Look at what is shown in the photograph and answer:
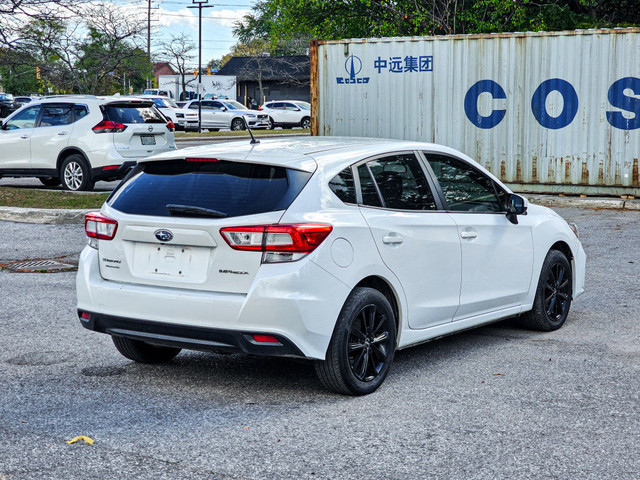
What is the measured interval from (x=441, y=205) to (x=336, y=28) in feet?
101

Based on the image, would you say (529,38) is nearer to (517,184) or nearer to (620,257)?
(517,184)

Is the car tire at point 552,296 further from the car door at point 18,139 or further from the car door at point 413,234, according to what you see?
the car door at point 18,139

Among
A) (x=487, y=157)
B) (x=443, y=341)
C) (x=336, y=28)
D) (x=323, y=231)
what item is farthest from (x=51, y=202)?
(x=336, y=28)

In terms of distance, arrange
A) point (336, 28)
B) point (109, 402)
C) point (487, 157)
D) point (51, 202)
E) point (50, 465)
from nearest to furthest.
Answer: point (50, 465), point (109, 402), point (51, 202), point (487, 157), point (336, 28)

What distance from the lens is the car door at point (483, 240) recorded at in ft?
20.0

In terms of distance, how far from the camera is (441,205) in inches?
236

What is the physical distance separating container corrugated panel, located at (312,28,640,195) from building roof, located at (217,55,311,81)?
199 ft

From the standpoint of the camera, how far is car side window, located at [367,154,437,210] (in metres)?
5.63

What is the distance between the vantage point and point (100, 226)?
5414 mm

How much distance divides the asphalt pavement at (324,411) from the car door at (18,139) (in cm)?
1087

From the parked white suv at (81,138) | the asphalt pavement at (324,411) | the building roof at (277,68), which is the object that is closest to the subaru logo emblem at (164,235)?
the asphalt pavement at (324,411)

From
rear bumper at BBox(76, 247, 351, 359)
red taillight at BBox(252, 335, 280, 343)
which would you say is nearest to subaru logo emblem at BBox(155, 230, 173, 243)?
rear bumper at BBox(76, 247, 351, 359)

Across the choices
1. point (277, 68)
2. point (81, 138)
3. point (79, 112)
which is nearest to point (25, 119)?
point (79, 112)

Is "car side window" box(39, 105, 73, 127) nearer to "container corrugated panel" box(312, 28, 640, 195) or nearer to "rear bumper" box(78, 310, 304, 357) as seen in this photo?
"container corrugated panel" box(312, 28, 640, 195)
